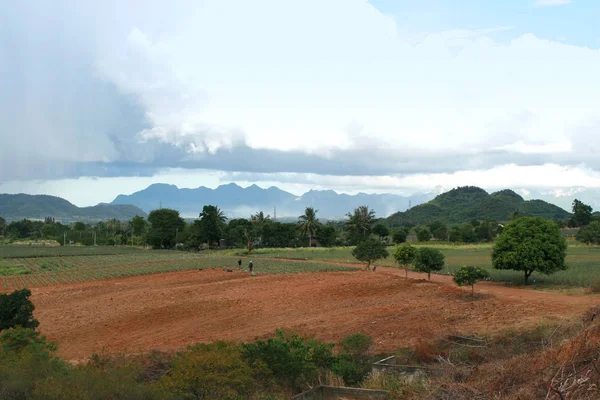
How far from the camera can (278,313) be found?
25.5 m

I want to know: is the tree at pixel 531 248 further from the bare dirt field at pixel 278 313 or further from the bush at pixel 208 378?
the bush at pixel 208 378

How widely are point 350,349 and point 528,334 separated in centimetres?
603

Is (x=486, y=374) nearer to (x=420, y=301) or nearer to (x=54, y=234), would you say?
(x=420, y=301)

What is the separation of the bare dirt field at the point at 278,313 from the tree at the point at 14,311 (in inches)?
97.1

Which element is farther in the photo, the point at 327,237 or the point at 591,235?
the point at 327,237

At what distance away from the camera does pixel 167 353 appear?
50.4 ft

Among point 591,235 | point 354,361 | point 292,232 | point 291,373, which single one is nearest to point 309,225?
point 292,232

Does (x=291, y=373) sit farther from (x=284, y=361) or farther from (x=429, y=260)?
(x=429, y=260)

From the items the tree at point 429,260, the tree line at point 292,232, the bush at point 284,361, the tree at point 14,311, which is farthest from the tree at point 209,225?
the bush at point 284,361

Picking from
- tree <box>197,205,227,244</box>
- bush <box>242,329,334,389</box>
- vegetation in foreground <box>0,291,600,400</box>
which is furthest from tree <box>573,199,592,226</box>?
bush <box>242,329,334,389</box>

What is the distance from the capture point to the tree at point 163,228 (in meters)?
110

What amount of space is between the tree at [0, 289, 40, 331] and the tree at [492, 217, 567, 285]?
27.3 metres

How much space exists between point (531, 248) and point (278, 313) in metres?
17.2

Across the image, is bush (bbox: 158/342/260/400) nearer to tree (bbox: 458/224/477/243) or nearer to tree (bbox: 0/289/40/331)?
tree (bbox: 0/289/40/331)
